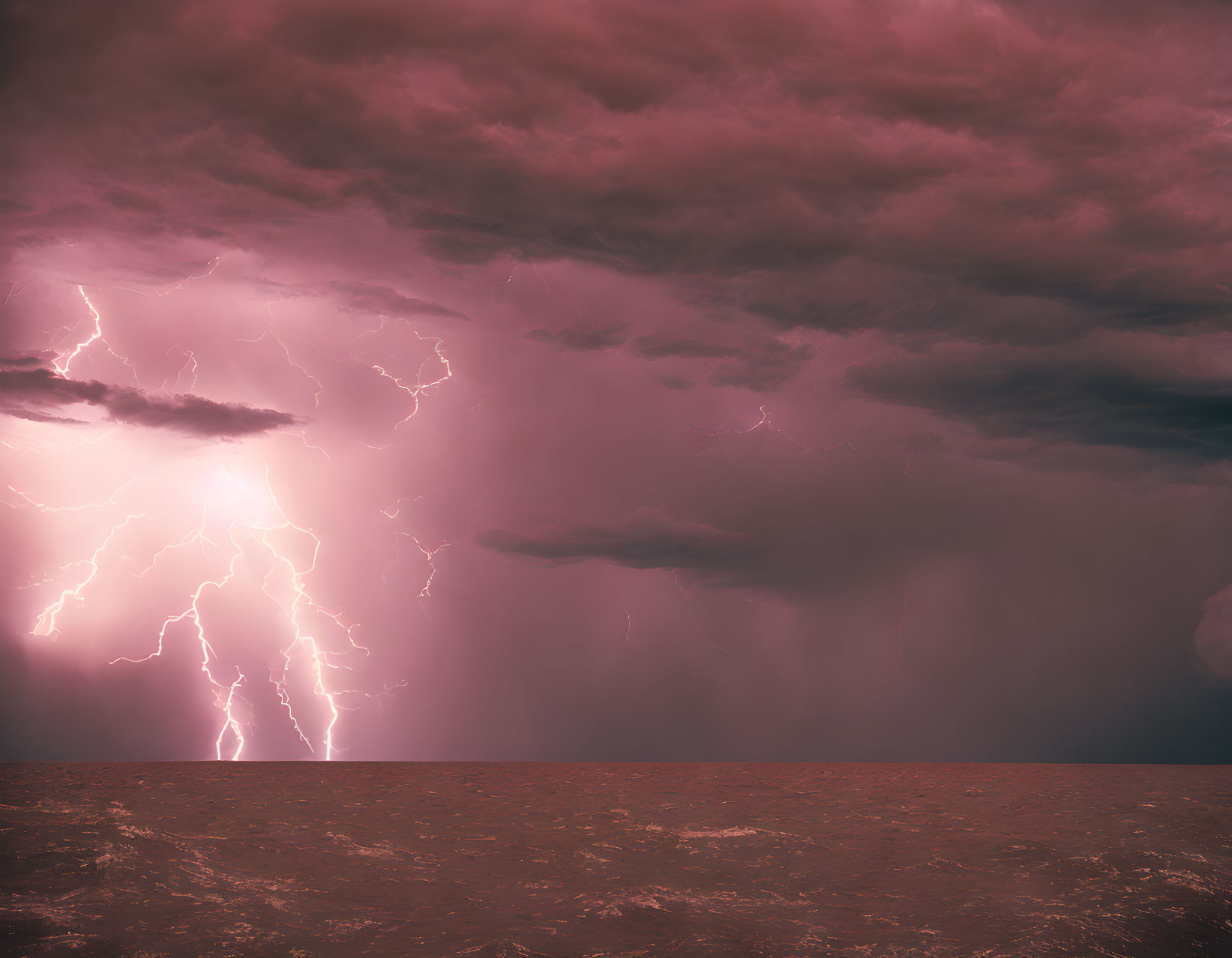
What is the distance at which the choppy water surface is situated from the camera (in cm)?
370

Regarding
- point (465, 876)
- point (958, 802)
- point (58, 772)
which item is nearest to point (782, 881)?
point (465, 876)

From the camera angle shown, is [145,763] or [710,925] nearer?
[710,925]

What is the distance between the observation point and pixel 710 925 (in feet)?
12.7

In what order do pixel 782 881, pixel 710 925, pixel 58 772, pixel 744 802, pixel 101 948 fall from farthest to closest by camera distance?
1. pixel 58 772
2. pixel 744 802
3. pixel 782 881
4. pixel 710 925
5. pixel 101 948

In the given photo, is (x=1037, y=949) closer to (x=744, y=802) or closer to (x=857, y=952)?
(x=857, y=952)

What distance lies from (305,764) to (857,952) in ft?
21.3

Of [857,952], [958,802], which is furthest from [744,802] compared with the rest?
[857,952]

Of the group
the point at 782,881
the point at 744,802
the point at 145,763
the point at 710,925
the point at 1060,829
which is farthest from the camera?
the point at 145,763

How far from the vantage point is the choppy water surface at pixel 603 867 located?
3.70 m

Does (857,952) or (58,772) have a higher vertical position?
(58,772)

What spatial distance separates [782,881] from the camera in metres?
4.59

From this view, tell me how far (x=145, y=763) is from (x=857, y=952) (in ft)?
24.4

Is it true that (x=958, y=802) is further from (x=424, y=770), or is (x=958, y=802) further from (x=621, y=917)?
(x=424, y=770)

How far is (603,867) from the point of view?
4.80 meters
